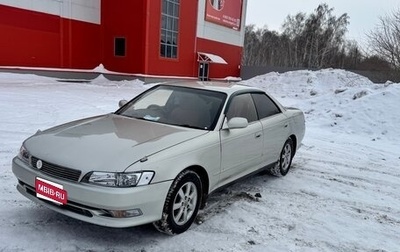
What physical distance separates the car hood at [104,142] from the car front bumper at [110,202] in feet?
0.58

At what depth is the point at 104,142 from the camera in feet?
11.5

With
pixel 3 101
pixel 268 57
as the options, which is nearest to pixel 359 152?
pixel 3 101

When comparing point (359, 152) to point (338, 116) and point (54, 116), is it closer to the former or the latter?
point (338, 116)

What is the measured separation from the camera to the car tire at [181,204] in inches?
134

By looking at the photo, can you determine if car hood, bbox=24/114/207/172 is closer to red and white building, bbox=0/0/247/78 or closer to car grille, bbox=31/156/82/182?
car grille, bbox=31/156/82/182

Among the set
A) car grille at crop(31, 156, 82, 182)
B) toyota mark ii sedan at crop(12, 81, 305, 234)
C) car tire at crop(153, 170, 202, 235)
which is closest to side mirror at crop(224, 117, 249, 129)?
toyota mark ii sedan at crop(12, 81, 305, 234)

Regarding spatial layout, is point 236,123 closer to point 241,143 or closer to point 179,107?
point 241,143

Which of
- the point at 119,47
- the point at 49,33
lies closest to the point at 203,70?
the point at 119,47

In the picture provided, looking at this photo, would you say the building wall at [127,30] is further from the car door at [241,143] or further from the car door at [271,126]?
the car door at [241,143]

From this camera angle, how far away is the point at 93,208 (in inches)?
122

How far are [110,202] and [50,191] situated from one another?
625 millimetres

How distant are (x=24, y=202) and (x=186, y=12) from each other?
25685mm

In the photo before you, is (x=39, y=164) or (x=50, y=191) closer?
(x=50, y=191)

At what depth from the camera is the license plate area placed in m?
3.17
